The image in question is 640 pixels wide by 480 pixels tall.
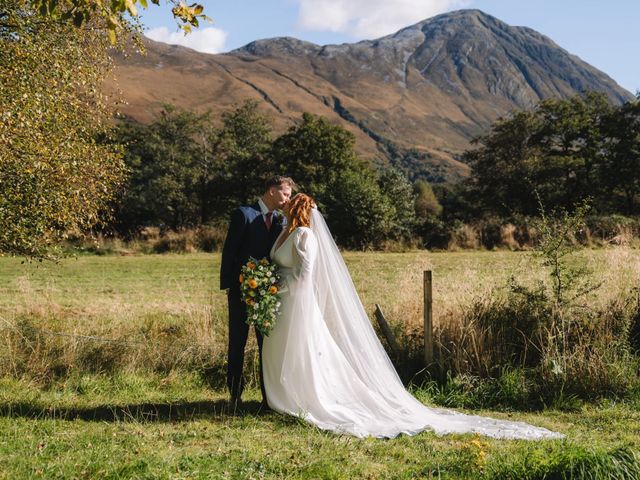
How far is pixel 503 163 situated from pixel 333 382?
42.7m

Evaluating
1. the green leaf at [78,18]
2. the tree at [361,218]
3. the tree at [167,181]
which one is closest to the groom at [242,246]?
the green leaf at [78,18]

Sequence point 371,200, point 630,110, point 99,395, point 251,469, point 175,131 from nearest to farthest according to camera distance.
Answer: point 251,469 → point 99,395 → point 371,200 → point 630,110 → point 175,131

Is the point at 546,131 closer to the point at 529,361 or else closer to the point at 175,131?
the point at 175,131

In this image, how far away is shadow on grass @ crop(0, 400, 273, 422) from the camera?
659cm

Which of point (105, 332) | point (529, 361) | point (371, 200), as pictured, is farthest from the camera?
point (371, 200)

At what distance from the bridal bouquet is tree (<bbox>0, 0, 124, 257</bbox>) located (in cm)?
400

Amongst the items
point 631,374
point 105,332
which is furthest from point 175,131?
point 631,374

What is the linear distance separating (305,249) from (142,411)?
2557mm

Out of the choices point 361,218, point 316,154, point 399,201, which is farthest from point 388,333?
point 316,154

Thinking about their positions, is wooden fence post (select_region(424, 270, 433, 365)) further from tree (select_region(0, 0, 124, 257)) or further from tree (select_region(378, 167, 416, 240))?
tree (select_region(378, 167, 416, 240))

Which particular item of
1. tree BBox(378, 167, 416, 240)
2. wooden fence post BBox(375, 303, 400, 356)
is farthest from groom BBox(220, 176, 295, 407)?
tree BBox(378, 167, 416, 240)

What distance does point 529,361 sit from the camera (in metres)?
8.35

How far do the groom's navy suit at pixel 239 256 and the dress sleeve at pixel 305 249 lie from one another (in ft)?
1.93

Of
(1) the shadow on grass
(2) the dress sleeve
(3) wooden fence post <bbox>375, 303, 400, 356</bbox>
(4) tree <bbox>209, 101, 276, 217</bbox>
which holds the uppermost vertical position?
(4) tree <bbox>209, 101, 276, 217</bbox>
